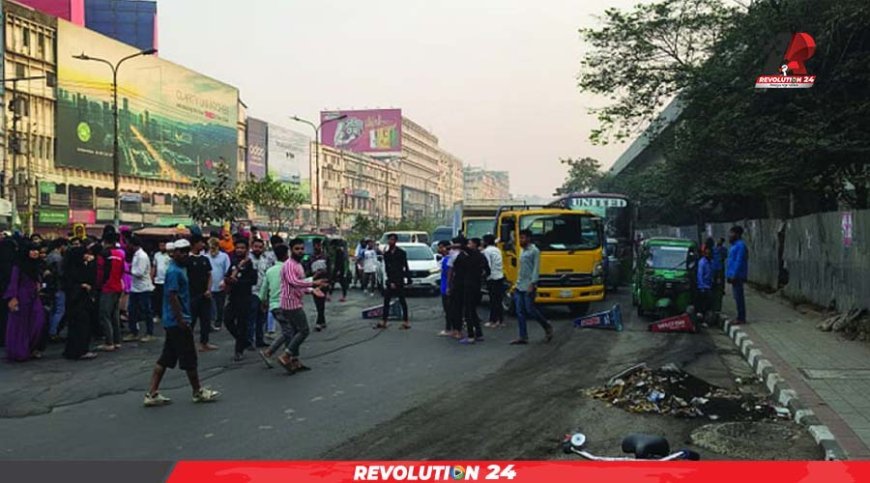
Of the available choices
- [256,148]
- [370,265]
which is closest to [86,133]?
[256,148]

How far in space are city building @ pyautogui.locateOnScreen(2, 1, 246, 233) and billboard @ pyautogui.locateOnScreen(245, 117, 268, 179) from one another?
9940 mm

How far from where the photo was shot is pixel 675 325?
47.0ft

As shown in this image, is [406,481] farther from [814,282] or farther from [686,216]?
[686,216]

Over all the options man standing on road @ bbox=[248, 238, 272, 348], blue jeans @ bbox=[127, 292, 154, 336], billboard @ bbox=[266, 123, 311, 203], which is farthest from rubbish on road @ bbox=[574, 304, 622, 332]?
billboard @ bbox=[266, 123, 311, 203]

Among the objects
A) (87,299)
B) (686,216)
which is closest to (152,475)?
(87,299)

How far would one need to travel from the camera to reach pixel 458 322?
44.5 feet

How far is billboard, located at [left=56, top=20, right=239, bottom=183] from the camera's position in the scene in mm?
57500

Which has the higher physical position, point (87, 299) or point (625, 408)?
point (87, 299)

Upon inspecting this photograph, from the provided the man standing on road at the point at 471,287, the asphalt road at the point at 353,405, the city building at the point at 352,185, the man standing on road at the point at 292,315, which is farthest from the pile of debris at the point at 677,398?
the city building at the point at 352,185

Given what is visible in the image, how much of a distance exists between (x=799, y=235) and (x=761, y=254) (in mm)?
5988

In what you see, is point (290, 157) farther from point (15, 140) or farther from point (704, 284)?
point (704, 284)

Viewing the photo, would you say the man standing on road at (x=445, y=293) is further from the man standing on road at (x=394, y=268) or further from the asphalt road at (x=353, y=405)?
the asphalt road at (x=353, y=405)

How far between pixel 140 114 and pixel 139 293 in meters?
59.1

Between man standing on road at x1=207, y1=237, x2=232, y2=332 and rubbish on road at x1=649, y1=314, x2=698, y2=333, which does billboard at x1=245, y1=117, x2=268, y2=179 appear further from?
rubbish on road at x1=649, y1=314, x2=698, y2=333
